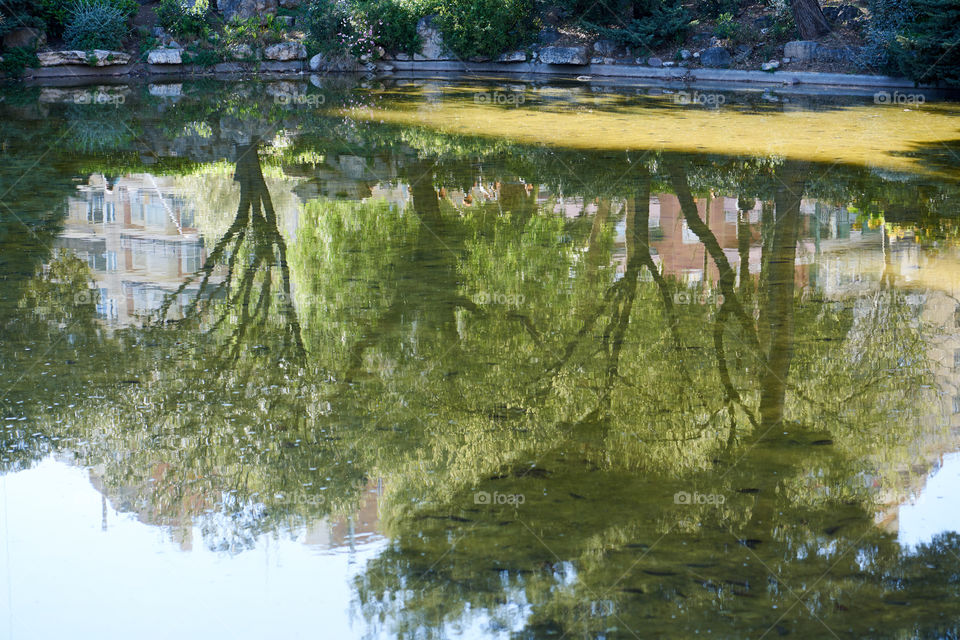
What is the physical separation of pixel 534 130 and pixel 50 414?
35.2 feet

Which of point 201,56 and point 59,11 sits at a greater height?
point 59,11

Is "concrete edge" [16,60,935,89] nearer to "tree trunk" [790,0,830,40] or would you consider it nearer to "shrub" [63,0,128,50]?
"shrub" [63,0,128,50]

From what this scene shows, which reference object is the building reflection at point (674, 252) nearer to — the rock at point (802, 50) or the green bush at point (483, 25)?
the rock at point (802, 50)

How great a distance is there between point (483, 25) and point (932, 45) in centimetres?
1064

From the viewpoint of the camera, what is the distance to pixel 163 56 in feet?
80.5

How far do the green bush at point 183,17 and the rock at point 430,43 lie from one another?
18.7ft

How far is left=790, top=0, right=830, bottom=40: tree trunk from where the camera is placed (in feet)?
74.2

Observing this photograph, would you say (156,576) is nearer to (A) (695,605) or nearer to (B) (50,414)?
(B) (50,414)

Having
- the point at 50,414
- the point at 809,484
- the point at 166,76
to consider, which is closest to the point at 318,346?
the point at 50,414

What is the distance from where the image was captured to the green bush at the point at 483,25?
2395 centimetres

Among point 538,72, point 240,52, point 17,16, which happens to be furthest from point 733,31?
point 17,16

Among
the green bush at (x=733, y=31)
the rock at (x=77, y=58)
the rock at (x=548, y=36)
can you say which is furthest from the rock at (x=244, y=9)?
the green bush at (x=733, y=31)

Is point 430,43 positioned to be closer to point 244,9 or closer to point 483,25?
point 483,25

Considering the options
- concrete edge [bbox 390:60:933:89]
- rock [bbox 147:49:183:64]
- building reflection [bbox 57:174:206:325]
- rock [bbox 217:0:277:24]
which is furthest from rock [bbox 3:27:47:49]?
building reflection [bbox 57:174:206:325]
